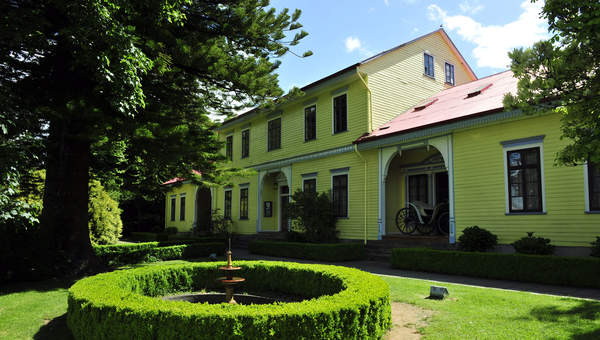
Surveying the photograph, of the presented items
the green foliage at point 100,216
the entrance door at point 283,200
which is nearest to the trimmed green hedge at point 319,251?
the entrance door at point 283,200

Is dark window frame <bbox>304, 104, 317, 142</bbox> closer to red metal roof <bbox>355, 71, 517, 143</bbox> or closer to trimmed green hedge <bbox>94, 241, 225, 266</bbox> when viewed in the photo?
red metal roof <bbox>355, 71, 517, 143</bbox>

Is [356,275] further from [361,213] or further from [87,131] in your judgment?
[361,213]

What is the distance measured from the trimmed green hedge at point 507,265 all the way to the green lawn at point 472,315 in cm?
196

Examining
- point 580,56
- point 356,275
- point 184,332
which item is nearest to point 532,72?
point 580,56

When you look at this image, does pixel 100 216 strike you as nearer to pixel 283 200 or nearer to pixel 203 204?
pixel 283 200

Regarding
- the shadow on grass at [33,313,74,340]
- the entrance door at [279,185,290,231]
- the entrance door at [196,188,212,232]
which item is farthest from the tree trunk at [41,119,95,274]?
the entrance door at [196,188,212,232]

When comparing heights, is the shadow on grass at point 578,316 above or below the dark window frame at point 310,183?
below

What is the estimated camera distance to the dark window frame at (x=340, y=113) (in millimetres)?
17828

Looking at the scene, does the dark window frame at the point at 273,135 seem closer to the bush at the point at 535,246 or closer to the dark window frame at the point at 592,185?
the bush at the point at 535,246

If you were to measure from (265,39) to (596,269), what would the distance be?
9.73 metres

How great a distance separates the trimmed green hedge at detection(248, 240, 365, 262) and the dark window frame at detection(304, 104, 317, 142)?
18.7ft

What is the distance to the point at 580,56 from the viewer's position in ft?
20.1

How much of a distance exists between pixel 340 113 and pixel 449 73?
7.53 m

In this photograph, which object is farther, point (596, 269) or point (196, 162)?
point (196, 162)
